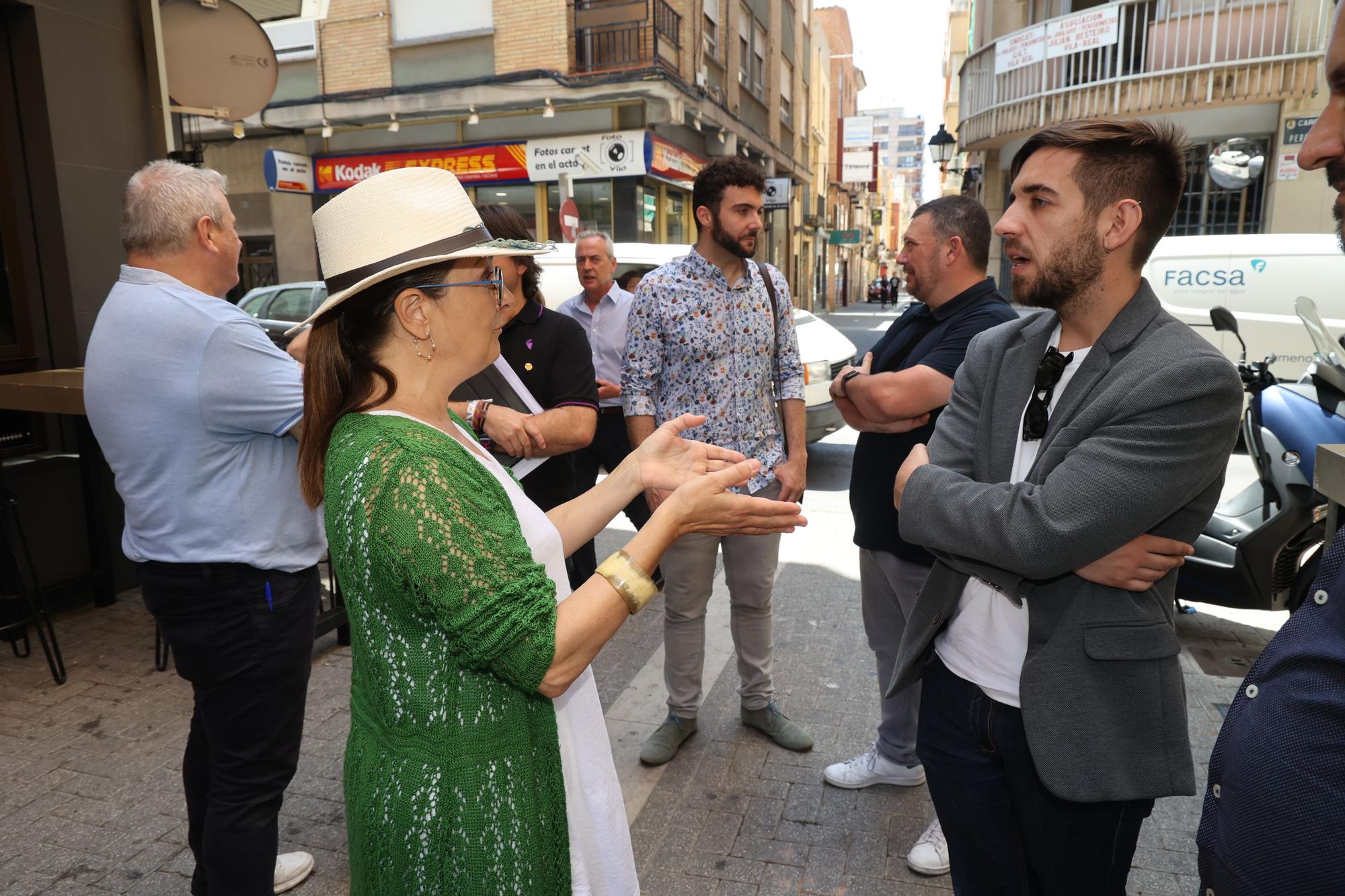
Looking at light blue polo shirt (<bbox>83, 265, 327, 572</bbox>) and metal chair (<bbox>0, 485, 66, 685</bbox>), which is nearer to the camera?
light blue polo shirt (<bbox>83, 265, 327, 572</bbox>)

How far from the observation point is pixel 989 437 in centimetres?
195

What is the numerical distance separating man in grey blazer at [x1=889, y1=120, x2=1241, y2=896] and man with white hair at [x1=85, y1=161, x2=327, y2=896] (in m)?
1.73

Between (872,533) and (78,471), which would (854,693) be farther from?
(78,471)

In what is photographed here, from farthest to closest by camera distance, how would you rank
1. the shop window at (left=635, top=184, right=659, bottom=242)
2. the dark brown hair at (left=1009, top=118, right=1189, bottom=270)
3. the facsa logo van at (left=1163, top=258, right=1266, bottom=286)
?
the shop window at (left=635, top=184, right=659, bottom=242)
the facsa logo van at (left=1163, top=258, right=1266, bottom=286)
the dark brown hair at (left=1009, top=118, right=1189, bottom=270)

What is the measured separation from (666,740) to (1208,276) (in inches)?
Answer: 309

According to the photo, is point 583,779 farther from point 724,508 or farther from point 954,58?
point 954,58

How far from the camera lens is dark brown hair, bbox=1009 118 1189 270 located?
173 centimetres

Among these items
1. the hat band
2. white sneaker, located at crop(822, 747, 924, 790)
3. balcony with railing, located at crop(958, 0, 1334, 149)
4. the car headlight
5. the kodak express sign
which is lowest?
white sneaker, located at crop(822, 747, 924, 790)

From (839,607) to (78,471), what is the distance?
4683mm

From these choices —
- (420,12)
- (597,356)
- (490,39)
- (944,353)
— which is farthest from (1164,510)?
(420,12)

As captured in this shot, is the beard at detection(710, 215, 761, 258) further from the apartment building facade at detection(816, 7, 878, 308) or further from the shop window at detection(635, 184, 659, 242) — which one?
the apartment building facade at detection(816, 7, 878, 308)

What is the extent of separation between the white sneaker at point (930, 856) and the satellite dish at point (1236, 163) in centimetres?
1213

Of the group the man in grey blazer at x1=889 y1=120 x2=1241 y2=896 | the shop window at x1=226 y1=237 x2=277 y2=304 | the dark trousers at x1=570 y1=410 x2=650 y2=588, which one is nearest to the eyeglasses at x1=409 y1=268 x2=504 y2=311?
the man in grey blazer at x1=889 y1=120 x2=1241 y2=896

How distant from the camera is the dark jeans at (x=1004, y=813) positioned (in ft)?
5.75
